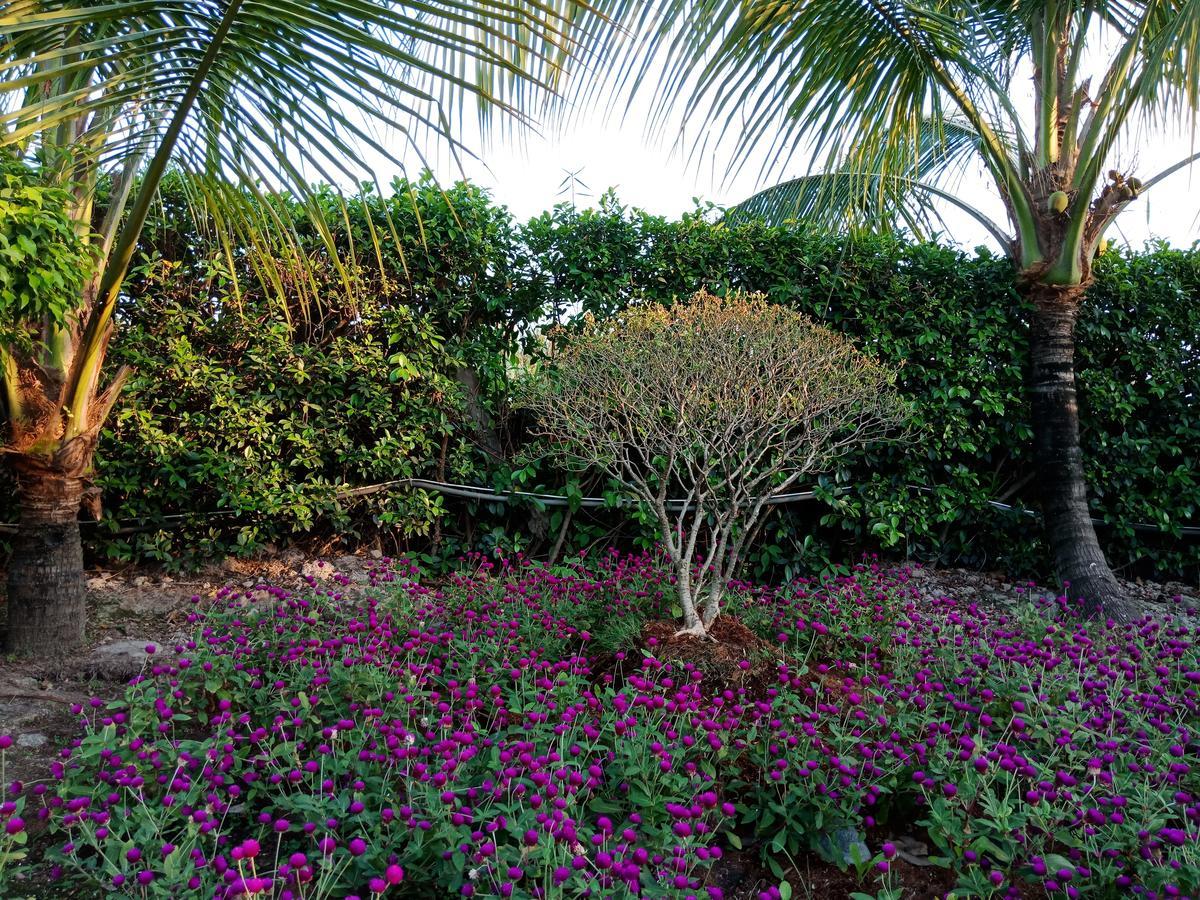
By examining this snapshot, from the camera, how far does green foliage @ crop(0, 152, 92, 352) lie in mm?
2717

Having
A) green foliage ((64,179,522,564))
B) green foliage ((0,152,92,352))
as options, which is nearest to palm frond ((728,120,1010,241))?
green foliage ((64,179,522,564))

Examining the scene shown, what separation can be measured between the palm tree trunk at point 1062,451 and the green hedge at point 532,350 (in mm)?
302

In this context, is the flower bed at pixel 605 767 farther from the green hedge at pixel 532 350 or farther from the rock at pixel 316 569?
the green hedge at pixel 532 350

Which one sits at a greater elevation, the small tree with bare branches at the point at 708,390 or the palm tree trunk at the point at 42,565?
the small tree with bare branches at the point at 708,390

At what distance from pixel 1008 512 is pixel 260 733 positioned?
4957 millimetres

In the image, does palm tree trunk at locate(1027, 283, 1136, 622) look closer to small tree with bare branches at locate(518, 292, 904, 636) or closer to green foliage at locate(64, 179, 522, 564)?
small tree with bare branches at locate(518, 292, 904, 636)

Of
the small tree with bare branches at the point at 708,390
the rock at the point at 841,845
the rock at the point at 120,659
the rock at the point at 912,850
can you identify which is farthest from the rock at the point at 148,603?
the rock at the point at 912,850

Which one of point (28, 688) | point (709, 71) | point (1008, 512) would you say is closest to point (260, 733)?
point (28, 688)

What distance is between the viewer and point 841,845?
7.95 feet

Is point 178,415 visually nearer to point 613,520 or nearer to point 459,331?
point 459,331

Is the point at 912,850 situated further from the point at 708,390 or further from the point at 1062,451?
the point at 1062,451

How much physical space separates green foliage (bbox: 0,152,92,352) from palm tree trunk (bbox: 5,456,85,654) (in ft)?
3.23

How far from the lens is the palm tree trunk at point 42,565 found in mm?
3750

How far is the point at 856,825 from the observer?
8.04ft
